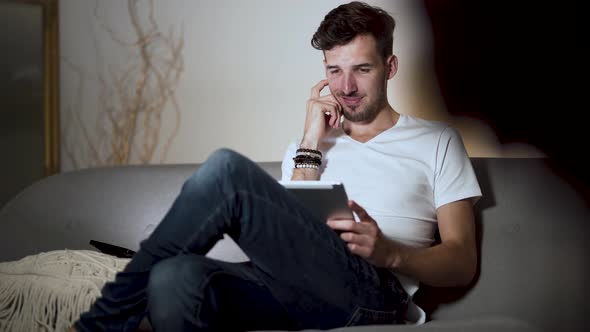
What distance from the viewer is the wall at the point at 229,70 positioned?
256cm

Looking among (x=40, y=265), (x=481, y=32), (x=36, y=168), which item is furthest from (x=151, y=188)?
(x=36, y=168)

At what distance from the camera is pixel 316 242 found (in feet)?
4.41

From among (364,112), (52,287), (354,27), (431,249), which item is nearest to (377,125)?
(364,112)

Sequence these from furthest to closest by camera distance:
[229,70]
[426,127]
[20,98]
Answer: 1. [20,98]
2. [229,70]
3. [426,127]

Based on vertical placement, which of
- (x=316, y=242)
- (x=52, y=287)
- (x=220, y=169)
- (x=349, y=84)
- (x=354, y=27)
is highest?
(x=354, y=27)

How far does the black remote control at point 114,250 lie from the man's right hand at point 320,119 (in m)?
0.60

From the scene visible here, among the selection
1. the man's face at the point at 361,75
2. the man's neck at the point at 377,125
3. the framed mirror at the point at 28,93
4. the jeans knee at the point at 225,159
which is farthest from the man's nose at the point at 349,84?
the framed mirror at the point at 28,93

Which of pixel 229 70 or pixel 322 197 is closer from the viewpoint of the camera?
pixel 322 197

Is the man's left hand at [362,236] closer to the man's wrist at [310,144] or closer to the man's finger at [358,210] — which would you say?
the man's finger at [358,210]

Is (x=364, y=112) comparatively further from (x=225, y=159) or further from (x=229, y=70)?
(x=229, y=70)

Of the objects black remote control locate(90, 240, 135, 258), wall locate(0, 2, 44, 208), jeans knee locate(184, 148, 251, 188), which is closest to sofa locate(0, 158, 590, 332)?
jeans knee locate(184, 148, 251, 188)

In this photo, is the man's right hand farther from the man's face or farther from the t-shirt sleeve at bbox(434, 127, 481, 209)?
the t-shirt sleeve at bbox(434, 127, 481, 209)

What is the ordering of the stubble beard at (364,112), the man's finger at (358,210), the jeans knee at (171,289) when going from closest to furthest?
the jeans knee at (171,289) < the man's finger at (358,210) < the stubble beard at (364,112)

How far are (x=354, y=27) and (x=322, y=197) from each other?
2.18ft
